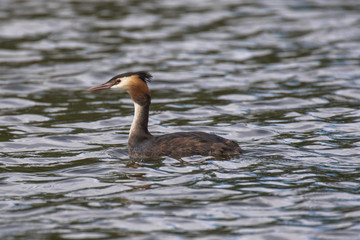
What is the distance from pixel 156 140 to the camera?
10336mm

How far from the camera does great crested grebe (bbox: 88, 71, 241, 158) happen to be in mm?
9870

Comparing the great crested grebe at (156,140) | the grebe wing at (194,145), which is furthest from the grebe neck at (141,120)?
the grebe wing at (194,145)

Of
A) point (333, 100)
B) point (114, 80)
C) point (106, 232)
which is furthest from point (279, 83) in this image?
point (106, 232)

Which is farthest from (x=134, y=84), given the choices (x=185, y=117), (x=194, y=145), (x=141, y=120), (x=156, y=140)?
(x=185, y=117)

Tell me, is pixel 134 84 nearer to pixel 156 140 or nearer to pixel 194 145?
pixel 156 140

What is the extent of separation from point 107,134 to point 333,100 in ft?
15.5

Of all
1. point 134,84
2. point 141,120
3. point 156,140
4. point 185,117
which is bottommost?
point 185,117

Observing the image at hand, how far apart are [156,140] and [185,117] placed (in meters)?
2.78

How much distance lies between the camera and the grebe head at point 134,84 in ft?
34.6

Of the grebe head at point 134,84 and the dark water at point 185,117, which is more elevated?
the grebe head at point 134,84

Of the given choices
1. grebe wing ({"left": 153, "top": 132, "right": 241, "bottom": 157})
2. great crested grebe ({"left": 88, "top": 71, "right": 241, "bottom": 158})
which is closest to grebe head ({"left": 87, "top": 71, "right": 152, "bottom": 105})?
great crested grebe ({"left": 88, "top": 71, "right": 241, "bottom": 158})

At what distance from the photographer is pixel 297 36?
20.1 metres

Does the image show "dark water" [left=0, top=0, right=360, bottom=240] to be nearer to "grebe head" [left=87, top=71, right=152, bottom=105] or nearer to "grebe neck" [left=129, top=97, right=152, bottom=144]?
"grebe neck" [left=129, top=97, right=152, bottom=144]

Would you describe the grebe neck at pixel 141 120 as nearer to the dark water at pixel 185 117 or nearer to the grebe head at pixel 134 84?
the grebe head at pixel 134 84
